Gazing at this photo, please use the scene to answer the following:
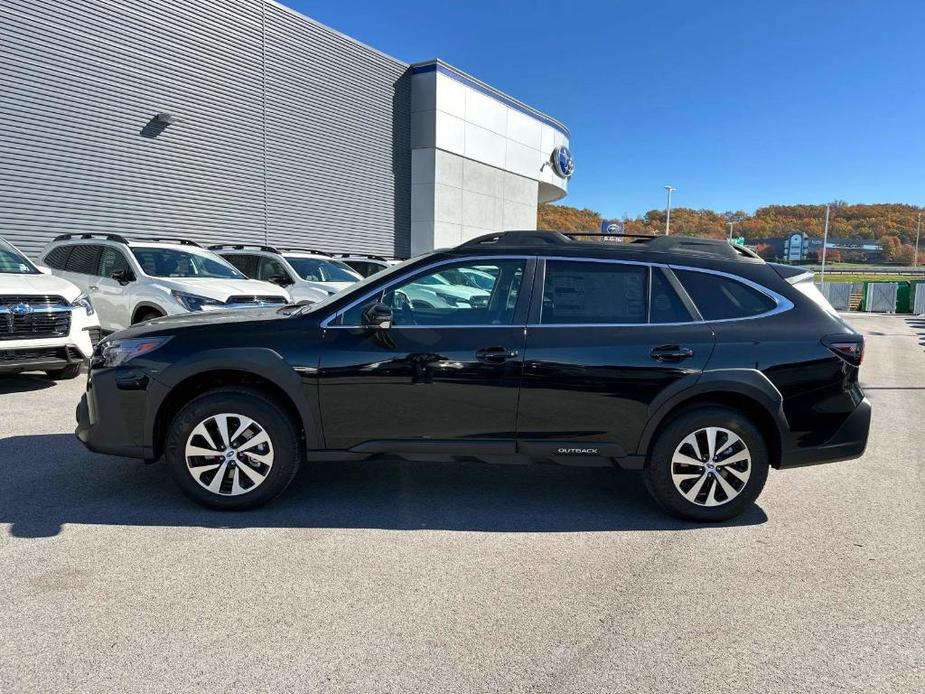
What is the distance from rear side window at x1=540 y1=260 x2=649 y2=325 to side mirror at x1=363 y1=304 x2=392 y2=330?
0.94 meters

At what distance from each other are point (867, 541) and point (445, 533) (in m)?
2.50

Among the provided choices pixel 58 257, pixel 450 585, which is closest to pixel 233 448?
pixel 450 585

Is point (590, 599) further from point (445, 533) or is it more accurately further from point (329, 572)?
point (329, 572)

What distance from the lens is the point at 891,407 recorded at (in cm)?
798

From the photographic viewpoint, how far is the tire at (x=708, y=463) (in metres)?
3.94

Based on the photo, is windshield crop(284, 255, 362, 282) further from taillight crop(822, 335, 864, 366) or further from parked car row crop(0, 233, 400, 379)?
taillight crop(822, 335, 864, 366)

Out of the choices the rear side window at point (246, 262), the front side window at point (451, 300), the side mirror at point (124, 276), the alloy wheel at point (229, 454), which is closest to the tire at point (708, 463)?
the front side window at point (451, 300)

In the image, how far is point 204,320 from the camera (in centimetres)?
429

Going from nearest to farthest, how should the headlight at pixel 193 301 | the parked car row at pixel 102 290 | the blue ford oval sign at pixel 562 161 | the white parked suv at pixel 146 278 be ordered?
the parked car row at pixel 102 290 → the headlight at pixel 193 301 → the white parked suv at pixel 146 278 → the blue ford oval sign at pixel 562 161

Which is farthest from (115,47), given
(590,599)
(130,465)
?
(590,599)

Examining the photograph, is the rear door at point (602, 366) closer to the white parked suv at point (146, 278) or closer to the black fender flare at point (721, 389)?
the black fender flare at point (721, 389)

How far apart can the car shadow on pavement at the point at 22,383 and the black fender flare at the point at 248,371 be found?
478 cm

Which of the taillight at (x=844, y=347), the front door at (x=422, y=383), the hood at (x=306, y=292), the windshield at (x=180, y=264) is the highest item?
the windshield at (x=180, y=264)

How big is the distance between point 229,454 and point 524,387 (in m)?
1.83
